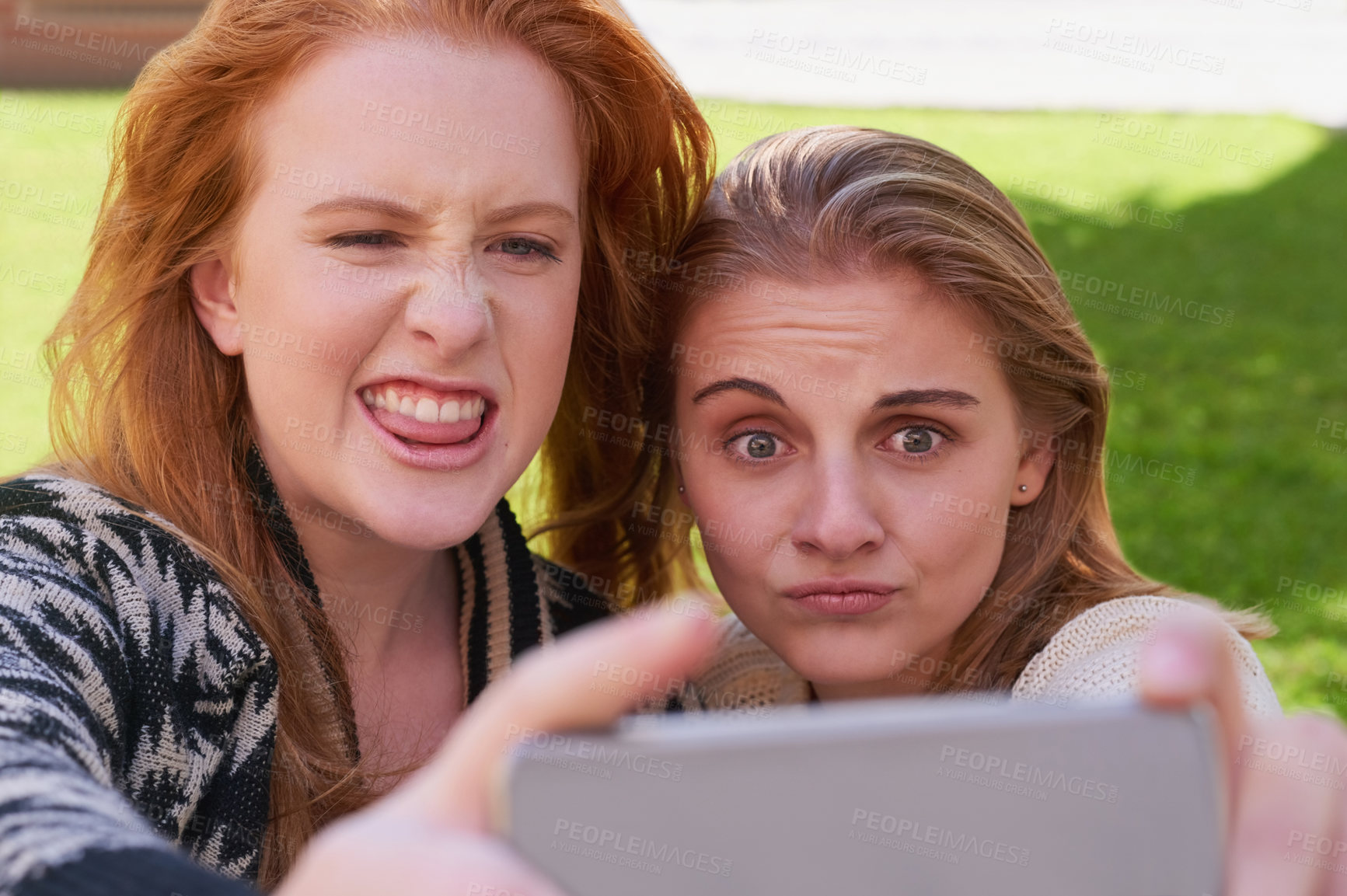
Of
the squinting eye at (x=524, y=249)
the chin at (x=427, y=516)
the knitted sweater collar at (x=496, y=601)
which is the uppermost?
the squinting eye at (x=524, y=249)

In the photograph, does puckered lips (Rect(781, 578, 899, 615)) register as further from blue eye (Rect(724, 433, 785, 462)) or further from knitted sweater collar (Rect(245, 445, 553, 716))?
knitted sweater collar (Rect(245, 445, 553, 716))

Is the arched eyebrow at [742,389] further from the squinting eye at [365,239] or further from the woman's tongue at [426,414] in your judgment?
the squinting eye at [365,239]

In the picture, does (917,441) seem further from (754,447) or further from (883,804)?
(883,804)

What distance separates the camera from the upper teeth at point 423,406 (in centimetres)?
203

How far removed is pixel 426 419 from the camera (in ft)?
6.66

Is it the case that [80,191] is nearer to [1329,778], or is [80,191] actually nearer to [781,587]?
[781,587]

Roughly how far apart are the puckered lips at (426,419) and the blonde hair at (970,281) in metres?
0.53

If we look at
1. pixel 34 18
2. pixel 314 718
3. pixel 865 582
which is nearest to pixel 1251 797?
pixel 865 582

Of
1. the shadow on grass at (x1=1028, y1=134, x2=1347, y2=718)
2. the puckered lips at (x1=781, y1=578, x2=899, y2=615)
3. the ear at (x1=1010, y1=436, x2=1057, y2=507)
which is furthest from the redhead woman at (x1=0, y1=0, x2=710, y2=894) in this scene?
the shadow on grass at (x1=1028, y1=134, x2=1347, y2=718)

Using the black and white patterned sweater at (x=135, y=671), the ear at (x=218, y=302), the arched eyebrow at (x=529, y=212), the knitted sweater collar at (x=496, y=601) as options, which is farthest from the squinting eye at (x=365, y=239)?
the knitted sweater collar at (x=496, y=601)

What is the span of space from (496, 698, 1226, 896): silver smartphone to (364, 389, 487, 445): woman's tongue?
1.14 m

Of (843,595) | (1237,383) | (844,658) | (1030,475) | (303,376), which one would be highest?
(303,376)

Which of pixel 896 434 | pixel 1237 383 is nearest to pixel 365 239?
pixel 896 434

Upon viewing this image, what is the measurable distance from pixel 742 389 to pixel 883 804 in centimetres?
128
